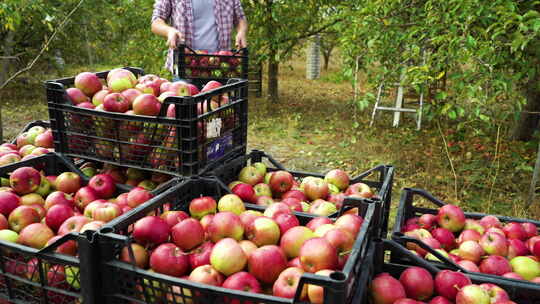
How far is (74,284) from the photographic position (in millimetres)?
1497

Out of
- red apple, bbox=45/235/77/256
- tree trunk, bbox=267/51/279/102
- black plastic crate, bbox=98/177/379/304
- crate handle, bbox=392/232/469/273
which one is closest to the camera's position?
black plastic crate, bbox=98/177/379/304

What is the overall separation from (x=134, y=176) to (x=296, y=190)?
0.85 metres

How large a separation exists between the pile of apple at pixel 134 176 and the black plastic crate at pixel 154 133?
11 cm

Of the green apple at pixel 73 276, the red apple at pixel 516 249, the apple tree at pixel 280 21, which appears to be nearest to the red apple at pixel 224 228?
the green apple at pixel 73 276

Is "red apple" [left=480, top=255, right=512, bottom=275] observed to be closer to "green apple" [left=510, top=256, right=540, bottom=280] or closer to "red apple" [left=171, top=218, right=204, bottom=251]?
"green apple" [left=510, top=256, right=540, bottom=280]

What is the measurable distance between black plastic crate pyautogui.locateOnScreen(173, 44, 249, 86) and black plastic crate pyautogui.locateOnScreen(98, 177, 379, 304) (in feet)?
5.27

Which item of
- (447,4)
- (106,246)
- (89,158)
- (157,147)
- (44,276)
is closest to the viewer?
(106,246)

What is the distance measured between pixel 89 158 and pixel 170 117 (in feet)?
1.67

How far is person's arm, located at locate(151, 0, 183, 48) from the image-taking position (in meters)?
3.07

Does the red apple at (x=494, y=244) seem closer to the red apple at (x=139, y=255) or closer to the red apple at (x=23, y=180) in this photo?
the red apple at (x=139, y=255)

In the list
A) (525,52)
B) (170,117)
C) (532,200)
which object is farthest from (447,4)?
(170,117)

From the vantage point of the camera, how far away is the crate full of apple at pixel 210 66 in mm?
3078

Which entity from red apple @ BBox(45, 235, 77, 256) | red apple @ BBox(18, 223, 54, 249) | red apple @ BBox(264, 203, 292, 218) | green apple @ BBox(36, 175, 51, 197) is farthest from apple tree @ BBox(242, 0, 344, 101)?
red apple @ BBox(45, 235, 77, 256)

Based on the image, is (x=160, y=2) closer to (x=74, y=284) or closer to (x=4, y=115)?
(x=74, y=284)
